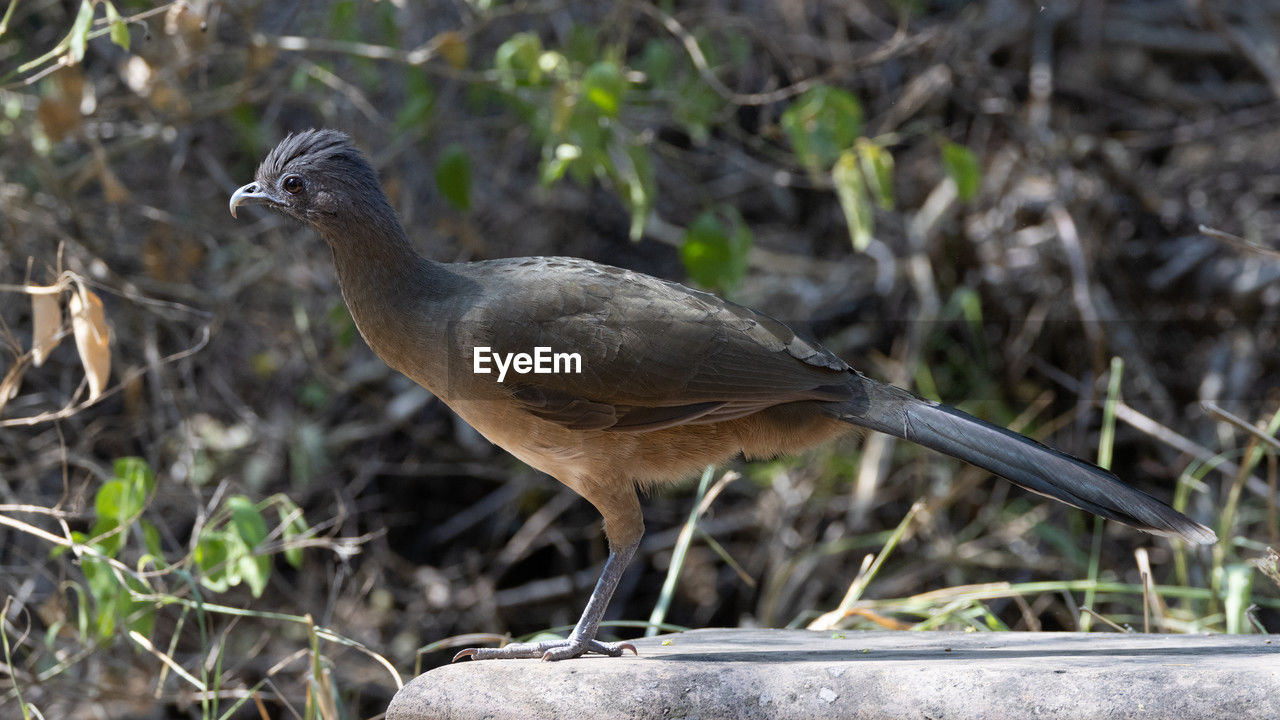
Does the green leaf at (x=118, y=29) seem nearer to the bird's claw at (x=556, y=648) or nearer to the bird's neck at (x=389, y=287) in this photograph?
the bird's neck at (x=389, y=287)

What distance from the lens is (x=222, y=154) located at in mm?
6012

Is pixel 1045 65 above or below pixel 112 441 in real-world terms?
above

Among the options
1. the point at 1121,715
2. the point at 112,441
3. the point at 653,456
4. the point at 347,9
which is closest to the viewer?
the point at 1121,715

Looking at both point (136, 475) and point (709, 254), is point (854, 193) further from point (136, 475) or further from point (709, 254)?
point (136, 475)

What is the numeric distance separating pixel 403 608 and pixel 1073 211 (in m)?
3.77

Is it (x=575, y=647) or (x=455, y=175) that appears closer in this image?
(x=575, y=647)

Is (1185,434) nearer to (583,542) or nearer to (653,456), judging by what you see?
(583,542)

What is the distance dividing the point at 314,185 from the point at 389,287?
0.31 metres

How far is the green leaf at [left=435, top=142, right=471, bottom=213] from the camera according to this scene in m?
4.68

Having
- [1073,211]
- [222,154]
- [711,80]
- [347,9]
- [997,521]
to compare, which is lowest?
[997,521]

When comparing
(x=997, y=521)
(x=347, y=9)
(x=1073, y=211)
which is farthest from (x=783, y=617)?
(x=347, y=9)

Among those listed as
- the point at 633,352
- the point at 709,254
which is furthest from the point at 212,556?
the point at 709,254

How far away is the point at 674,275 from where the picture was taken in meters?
6.52

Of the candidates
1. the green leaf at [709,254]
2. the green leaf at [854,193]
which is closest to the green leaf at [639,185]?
the green leaf at [709,254]
